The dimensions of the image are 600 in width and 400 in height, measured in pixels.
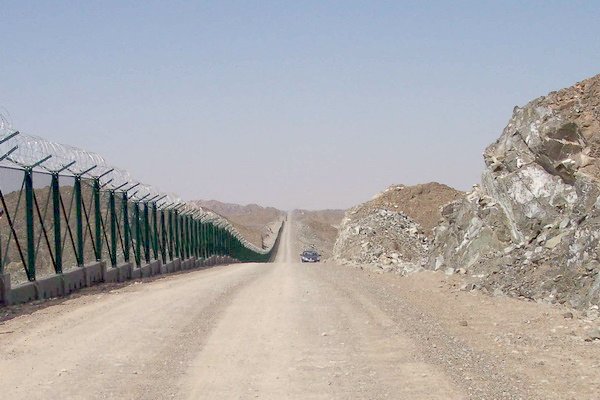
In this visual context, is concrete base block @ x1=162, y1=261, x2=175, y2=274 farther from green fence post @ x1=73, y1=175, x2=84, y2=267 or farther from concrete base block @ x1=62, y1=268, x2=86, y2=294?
concrete base block @ x1=62, y1=268, x2=86, y2=294

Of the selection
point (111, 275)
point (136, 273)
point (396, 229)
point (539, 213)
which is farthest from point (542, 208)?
point (396, 229)

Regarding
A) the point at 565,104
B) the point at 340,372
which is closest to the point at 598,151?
the point at 565,104

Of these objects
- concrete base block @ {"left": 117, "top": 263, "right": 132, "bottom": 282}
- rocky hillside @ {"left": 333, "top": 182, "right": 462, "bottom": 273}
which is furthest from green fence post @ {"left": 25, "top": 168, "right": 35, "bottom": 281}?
rocky hillside @ {"left": 333, "top": 182, "right": 462, "bottom": 273}

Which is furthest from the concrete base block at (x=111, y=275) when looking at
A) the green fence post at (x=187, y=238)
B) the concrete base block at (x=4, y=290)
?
the green fence post at (x=187, y=238)

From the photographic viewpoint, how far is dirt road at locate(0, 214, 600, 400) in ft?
26.5

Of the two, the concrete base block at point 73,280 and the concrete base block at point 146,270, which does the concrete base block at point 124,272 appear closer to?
the concrete base block at point 146,270

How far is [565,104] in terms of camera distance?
1911 cm

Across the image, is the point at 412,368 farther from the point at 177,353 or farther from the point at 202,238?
the point at 202,238

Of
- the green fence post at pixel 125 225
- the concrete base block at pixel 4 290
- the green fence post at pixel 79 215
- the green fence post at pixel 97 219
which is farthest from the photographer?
the green fence post at pixel 125 225

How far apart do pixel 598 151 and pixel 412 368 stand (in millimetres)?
10828

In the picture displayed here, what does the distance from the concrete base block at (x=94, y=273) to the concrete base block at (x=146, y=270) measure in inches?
218

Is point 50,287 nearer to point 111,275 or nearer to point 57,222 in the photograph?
point 57,222

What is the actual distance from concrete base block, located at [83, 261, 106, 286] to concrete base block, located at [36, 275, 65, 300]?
2.14 m

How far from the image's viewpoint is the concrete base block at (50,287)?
17641 millimetres
